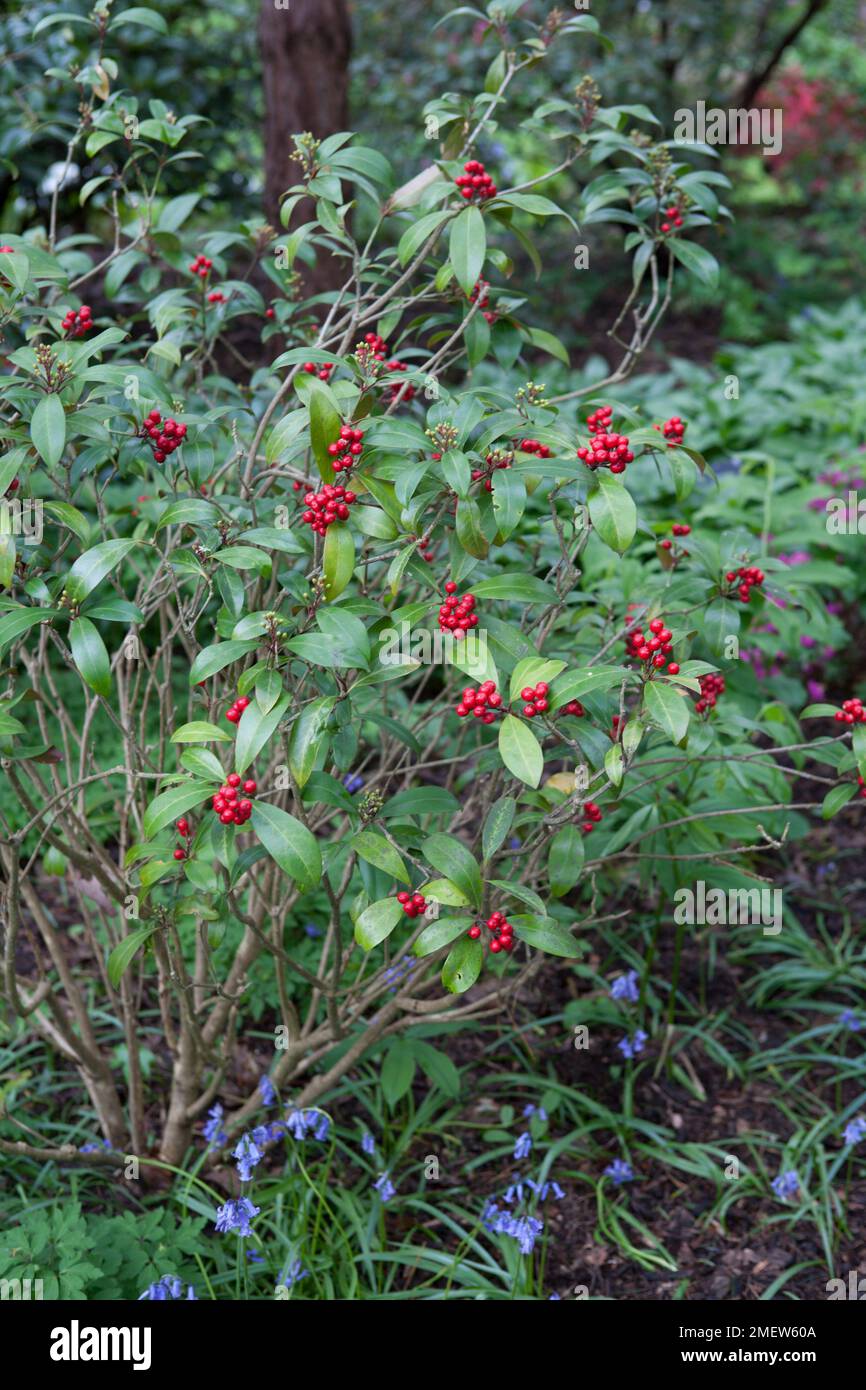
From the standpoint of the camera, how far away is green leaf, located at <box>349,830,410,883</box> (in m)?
1.76

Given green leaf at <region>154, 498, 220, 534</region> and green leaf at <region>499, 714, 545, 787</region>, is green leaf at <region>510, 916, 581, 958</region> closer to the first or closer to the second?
green leaf at <region>499, 714, 545, 787</region>

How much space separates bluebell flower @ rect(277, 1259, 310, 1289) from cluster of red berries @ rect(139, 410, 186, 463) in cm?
148

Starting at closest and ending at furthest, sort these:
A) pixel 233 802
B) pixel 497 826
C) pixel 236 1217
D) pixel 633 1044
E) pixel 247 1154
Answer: pixel 233 802
pixel 497 826
pixel 236 1217
pixel 247 1154
pixel 633 1044

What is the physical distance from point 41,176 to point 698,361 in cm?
361

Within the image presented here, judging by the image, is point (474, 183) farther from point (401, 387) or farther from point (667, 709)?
point (667, 709)

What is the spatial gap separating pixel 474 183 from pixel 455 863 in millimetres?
1124

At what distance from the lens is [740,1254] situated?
2.49 meters

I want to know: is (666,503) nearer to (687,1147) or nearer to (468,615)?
(687,1147)

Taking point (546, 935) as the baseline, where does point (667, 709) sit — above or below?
above

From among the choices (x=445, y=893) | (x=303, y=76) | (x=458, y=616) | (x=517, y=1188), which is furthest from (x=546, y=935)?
(x=303, y=76)

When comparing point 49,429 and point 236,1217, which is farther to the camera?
point 236,1217

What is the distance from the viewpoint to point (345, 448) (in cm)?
178

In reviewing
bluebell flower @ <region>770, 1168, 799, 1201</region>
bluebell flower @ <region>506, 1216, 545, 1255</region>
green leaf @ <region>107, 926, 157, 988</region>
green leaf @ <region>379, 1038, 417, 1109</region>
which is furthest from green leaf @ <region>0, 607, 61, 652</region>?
bluebell flower @ <region>770, 1168, 799, 1201</region>

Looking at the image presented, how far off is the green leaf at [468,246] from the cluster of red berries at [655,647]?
0.62 meters
